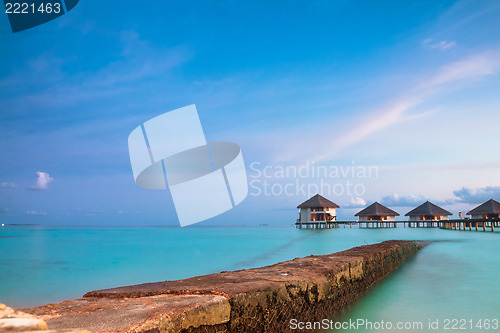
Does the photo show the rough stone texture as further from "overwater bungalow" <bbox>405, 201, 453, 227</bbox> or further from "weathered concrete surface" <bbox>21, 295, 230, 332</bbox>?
"overwater bungalow" <bbox>405, 201, 453, 227</bbox>

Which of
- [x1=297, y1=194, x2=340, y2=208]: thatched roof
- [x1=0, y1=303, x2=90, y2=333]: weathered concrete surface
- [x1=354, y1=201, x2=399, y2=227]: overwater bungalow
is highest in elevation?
[x1=297, y1=194, x2=340, y2=208]: thatched roof

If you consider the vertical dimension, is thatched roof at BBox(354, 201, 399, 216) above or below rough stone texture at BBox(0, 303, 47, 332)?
above

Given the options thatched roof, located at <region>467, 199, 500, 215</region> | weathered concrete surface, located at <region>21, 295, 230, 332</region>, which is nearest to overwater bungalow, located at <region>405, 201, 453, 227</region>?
thatched roof, located at <region>467, 199, 500, 215</region>

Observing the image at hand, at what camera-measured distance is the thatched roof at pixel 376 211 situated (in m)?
49.7

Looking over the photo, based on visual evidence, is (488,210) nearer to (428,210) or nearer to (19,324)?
(428,210)

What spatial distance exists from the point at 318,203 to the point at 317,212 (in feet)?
7.52

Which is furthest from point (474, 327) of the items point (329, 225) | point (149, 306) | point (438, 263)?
point (329, 225)

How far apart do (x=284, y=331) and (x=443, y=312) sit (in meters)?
4.04

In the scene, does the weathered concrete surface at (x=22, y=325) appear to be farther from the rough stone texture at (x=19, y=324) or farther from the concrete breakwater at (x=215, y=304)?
the concrete breakwater at (x=215, y=304)

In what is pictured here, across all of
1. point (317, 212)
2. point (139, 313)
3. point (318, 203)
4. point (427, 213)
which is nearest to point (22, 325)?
point (139, 313)

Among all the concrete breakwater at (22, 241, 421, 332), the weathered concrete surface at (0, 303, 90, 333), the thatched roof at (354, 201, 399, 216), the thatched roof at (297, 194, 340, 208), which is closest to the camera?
the weathered concrete surface at (0, 303, 90, 333)

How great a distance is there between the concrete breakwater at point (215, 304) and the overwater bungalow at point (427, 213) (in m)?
47.6

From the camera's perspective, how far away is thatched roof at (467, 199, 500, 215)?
137 feet

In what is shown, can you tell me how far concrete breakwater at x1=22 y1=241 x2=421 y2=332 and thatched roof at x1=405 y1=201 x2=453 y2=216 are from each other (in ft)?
156
